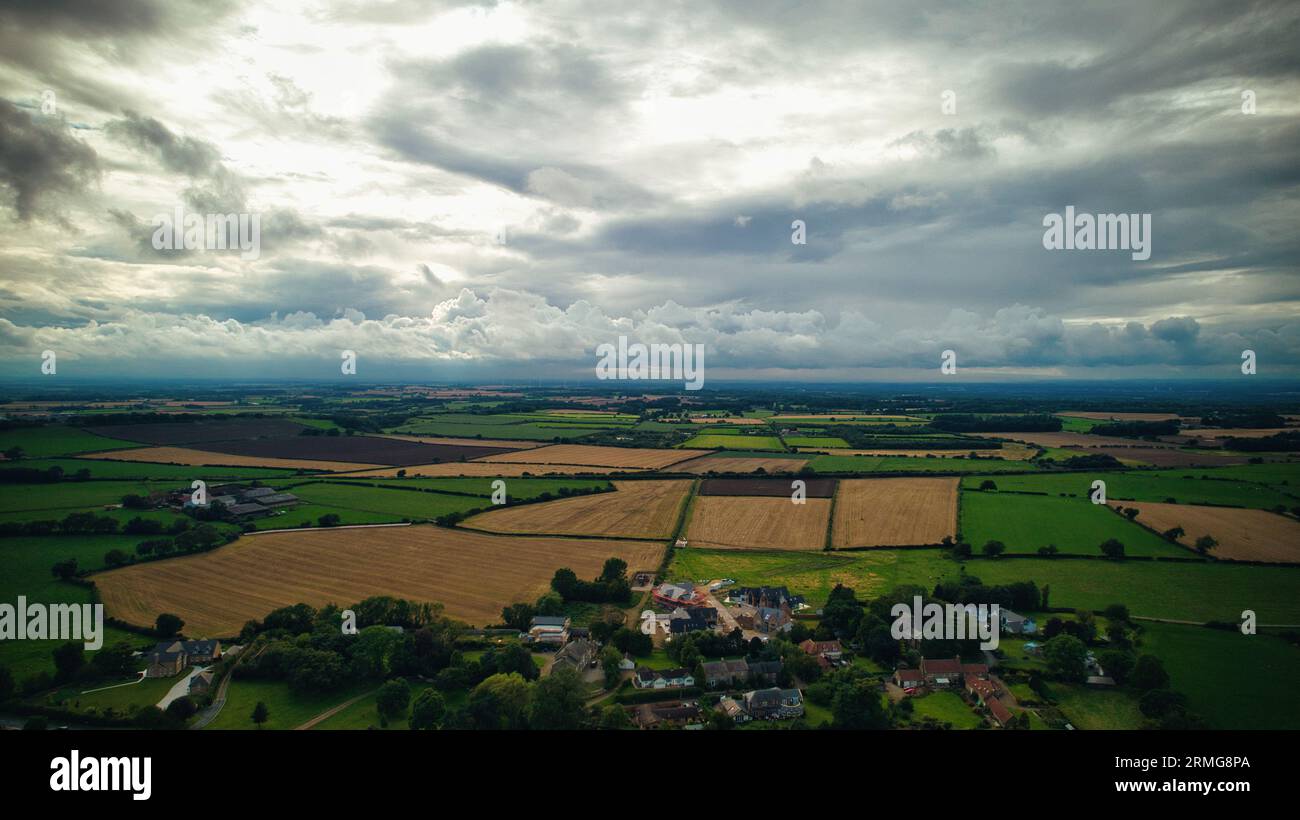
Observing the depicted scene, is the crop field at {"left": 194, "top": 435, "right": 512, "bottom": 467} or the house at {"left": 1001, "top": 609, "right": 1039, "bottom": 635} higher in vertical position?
the crop field at {"left": 194, "top": 435, "right": 512, "bottom": 467}

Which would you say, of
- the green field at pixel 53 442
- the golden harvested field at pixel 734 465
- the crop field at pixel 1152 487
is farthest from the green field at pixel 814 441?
the green field at pixel 53 442

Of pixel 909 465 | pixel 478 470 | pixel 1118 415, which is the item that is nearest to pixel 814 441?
pixel 909 465

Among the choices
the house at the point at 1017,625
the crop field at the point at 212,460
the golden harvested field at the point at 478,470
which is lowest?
the house at the point at 1017,625

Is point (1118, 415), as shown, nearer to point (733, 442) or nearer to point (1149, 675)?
point (733, 442)

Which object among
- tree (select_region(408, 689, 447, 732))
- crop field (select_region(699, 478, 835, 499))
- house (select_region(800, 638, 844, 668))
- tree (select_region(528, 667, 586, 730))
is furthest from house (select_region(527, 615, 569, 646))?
crop field (select_region(699, 478, 835, 499))

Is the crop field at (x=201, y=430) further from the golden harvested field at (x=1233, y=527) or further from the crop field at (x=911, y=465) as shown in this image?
the golden harvested field at (x=1233, y=527)

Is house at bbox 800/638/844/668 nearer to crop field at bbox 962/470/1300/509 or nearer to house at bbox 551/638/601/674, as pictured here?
house at bbox 551/638/601/674
